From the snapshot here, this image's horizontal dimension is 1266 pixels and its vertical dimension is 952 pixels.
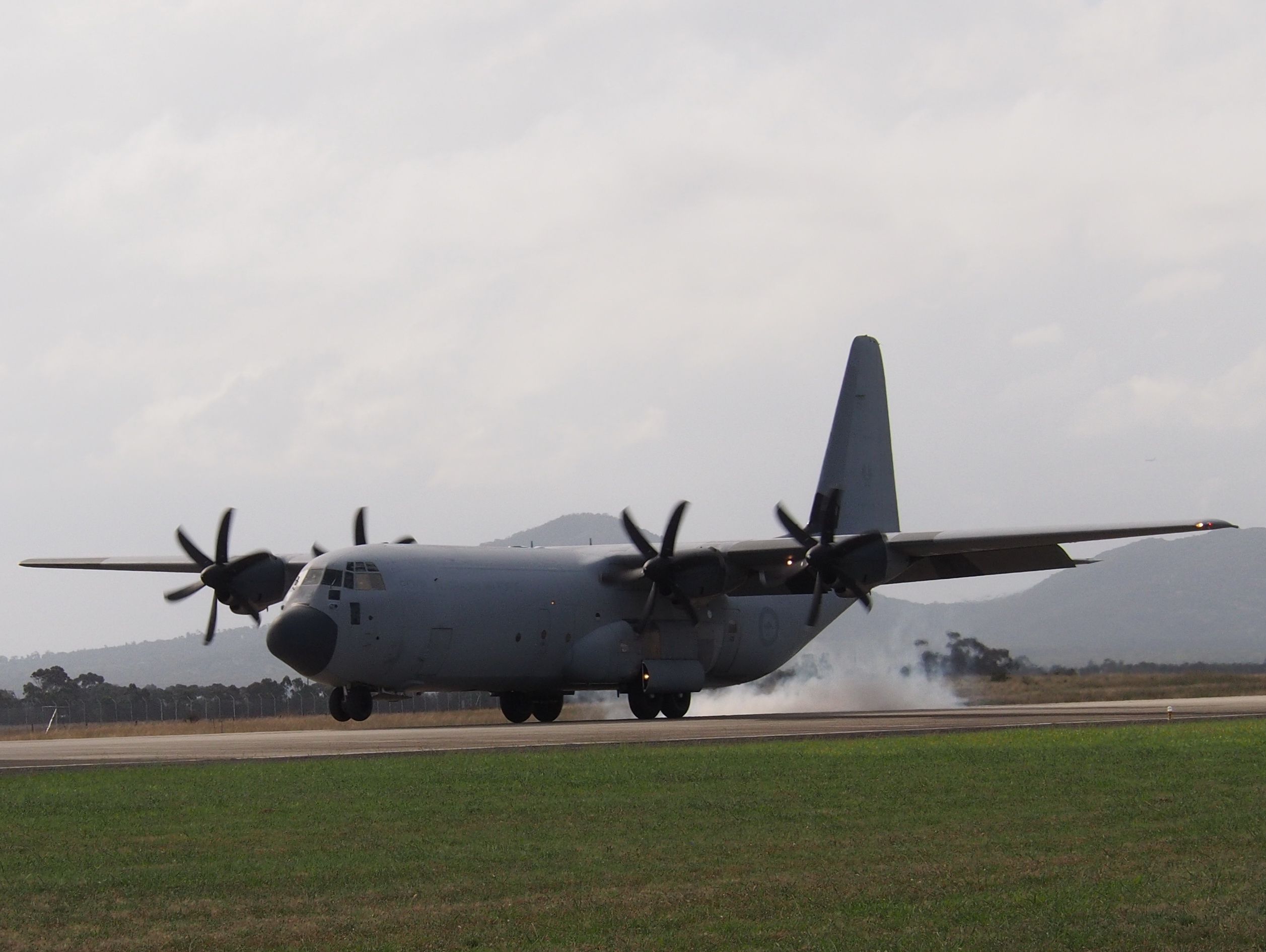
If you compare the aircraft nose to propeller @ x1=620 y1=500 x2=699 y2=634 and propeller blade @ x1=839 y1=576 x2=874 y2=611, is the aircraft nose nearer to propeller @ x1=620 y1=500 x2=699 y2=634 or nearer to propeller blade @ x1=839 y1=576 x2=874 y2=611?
propeller @ x1=620 y1=500 x2=699 y2=634

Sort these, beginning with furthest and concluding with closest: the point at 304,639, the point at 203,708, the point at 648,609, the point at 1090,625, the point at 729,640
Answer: the point at 1090,625 → the point at 203,708 → the point at 729,640 → the point at 648,609 → the point at 304,639

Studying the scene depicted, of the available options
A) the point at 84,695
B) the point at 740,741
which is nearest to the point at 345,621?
the point at 740,741

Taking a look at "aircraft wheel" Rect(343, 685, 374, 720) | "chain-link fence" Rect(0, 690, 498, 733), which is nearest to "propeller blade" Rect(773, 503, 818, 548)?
"aircraft wheel" Rect(343, 685, 374, 720)

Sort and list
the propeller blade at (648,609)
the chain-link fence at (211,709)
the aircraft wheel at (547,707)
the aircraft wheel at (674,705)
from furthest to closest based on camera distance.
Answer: the chain-link fence at (211,709), the aircraft wheel at (674,705), the aircraft wheel at (547,707), the propeller blade at (648,609)

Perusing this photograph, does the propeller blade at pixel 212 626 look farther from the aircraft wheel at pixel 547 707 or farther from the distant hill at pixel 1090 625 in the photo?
the distant hill at pixel 1090 625

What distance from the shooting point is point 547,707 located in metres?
38.2

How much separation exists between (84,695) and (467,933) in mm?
96938

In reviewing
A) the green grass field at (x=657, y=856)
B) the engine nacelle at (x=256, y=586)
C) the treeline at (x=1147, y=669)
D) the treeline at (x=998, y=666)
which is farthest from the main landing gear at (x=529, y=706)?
the treeline at (x=1147, y=669)

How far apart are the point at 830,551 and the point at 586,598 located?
624cm

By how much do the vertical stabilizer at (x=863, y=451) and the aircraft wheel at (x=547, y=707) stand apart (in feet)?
29.5

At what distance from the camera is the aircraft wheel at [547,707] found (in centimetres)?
3812

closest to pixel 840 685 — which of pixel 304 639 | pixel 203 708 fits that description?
pixel 304 639

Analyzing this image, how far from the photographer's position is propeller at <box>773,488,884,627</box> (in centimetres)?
3291

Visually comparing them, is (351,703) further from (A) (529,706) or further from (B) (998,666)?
(B) (998,666)
